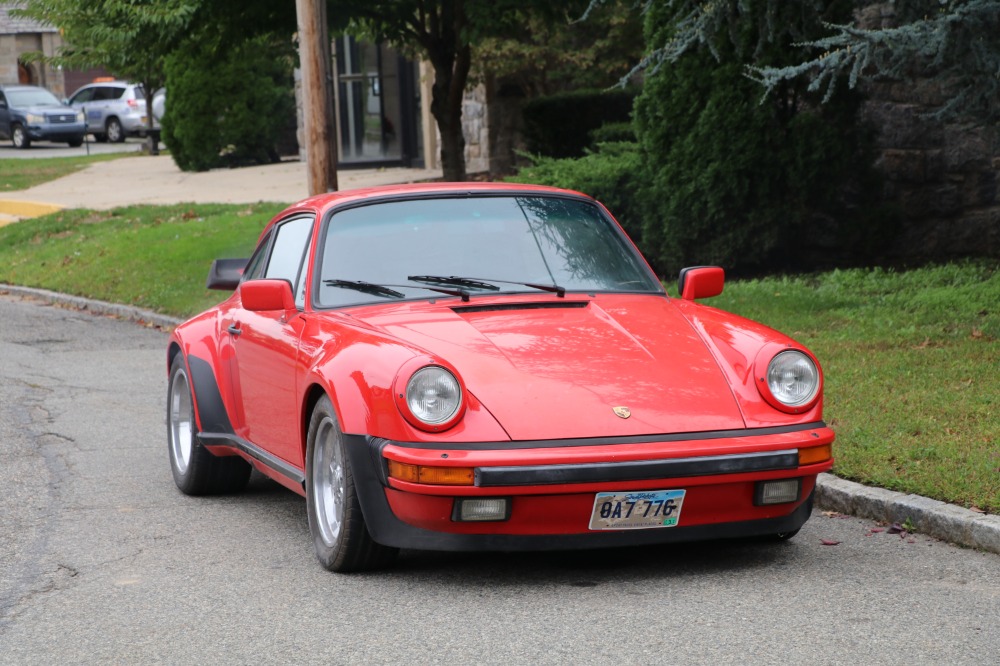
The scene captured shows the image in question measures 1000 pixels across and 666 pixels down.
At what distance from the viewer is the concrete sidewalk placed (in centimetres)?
2317

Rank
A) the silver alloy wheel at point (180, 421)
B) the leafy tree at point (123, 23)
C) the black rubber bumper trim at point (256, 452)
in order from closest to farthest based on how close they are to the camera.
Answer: the black rubber bumper trim at point (256, 452) < the silver alloy wheel at point (180, 421) < the leafy tree at point (123, 23)

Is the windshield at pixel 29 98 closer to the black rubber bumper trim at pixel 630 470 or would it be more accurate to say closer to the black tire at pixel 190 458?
the black tire at pixel 190 458

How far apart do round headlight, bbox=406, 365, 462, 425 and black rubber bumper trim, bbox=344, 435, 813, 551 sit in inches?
7.9

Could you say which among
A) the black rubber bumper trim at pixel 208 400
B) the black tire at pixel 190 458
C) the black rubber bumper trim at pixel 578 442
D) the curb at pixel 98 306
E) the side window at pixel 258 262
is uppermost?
the side window at pixel 258 262

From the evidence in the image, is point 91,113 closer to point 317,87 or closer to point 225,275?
point 317,87

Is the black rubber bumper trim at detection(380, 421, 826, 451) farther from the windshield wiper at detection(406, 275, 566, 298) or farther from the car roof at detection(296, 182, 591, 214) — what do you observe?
the car roof at detection(296, 182, 591, 214)

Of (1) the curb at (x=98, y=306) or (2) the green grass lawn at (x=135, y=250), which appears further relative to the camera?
(2) the green grass lawn at (x=135, y=250)

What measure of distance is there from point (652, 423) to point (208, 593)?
1736 mm

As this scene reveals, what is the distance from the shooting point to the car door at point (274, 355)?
19.8 feet

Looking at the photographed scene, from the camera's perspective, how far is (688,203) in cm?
1351

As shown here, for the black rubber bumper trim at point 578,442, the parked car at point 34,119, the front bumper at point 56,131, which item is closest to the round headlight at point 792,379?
the black rubber bumper trim at point 578,442

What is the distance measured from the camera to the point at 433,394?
16.7 ft

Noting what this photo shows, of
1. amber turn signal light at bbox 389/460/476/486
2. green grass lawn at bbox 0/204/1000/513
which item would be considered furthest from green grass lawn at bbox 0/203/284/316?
amber turn signal light at bbox 389/460/476/486

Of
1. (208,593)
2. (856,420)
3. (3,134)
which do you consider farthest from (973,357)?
(3,134)
